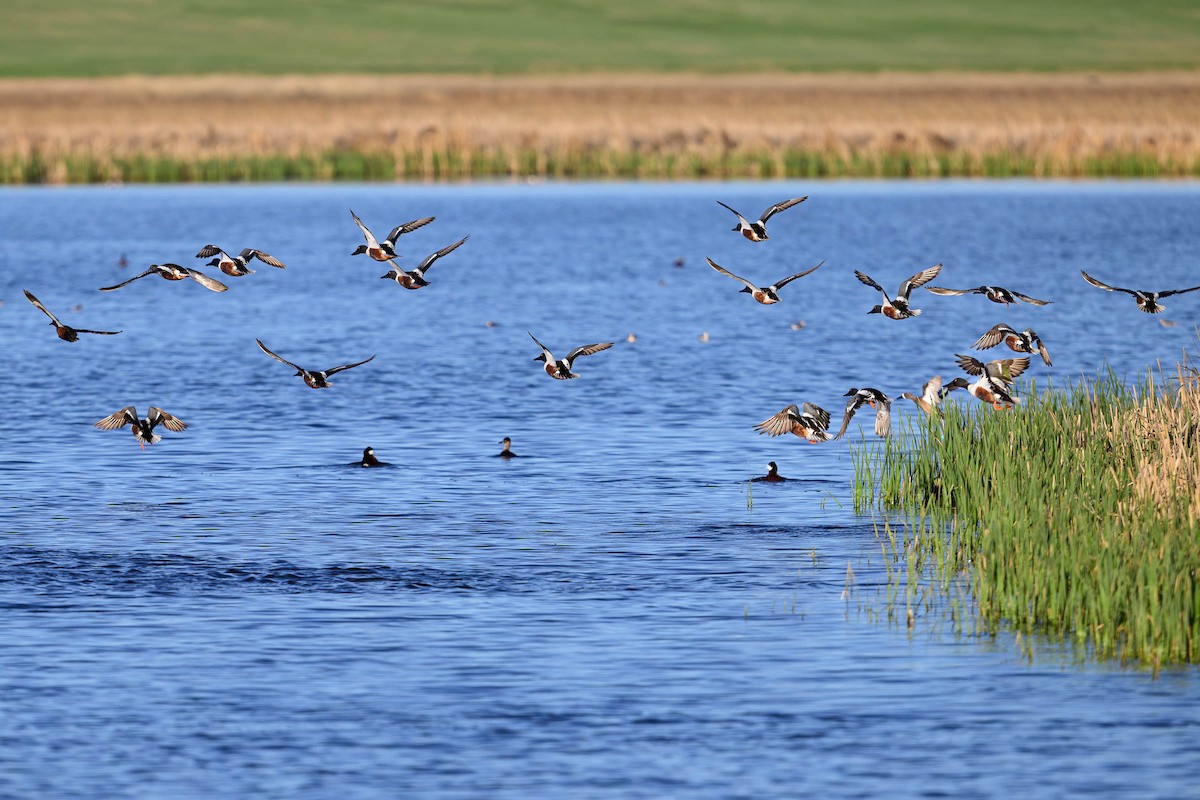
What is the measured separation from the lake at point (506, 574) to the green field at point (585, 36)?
126708 millimetres

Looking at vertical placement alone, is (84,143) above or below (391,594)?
above

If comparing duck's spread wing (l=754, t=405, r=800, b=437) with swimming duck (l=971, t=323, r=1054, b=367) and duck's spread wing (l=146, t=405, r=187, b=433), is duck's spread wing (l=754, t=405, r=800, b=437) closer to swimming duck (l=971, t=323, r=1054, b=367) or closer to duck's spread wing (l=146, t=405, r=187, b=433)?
swimming duck (l=971, t=323, r=1054, b=367)

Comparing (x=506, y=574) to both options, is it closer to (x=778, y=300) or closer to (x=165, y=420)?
(x=778, y=300)

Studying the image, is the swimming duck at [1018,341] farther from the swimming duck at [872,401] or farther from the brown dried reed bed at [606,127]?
the brown dried reed bed at [606,127]

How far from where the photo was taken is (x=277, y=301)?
46719mm

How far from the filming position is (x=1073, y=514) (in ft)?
54.0

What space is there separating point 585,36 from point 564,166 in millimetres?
114007

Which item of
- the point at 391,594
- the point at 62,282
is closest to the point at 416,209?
the point at 62,282

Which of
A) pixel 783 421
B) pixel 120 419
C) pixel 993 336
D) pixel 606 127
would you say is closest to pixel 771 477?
pixel 783 421

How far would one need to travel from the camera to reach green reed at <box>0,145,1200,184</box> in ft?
216

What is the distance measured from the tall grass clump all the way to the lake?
0.38m

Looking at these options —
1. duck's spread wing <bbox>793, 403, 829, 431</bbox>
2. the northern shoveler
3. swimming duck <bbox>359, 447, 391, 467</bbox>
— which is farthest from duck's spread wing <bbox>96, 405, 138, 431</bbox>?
the northern shoveler

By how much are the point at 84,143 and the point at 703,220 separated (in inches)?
939

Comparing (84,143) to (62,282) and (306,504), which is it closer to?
(62,282)
